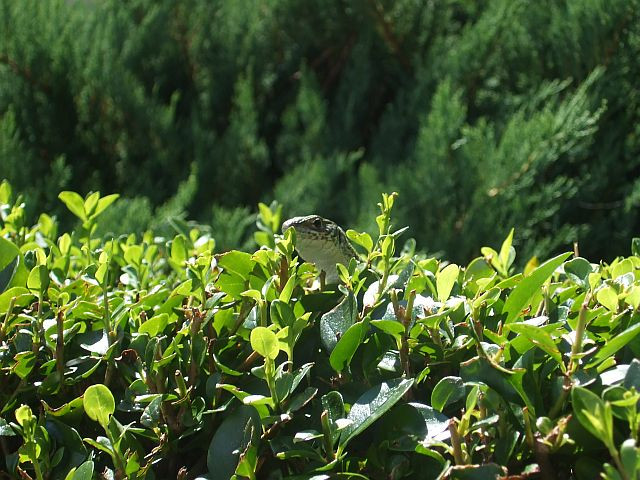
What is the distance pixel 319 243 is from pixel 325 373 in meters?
0.67

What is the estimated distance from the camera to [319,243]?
235 cm

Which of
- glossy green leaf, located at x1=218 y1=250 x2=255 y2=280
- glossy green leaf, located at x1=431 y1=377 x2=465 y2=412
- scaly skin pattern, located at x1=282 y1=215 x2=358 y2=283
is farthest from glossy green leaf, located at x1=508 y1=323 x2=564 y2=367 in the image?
A: scaly skin pattern, located at x1=282 y1=215 x2=358 y2=283

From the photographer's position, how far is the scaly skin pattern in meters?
2.33

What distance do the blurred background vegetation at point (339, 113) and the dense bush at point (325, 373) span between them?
87.9 inches

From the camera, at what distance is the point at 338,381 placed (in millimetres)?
1670

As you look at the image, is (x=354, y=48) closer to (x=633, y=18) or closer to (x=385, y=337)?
(x=633, y=18)

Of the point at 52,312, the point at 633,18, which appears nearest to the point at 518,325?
the point at 52,312

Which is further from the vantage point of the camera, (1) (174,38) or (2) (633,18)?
(1) (174,38)

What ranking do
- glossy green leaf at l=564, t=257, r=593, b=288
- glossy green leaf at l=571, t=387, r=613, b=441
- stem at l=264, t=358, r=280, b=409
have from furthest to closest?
glossy green leaf at l=564, t=257, r=593, b=288 → stem at l=264, t=358, r=280, b=409 → glossy green leaf at l=571, t=387, r=613, b=441

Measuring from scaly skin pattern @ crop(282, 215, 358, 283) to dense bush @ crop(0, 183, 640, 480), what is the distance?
0.35m

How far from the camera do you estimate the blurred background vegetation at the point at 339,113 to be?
4.20 m

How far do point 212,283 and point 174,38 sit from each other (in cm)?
372

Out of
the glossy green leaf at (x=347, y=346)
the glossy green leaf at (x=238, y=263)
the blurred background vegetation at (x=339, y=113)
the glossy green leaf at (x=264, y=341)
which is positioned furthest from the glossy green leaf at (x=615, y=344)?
the blurred background vegetation at (x=339, y=113)

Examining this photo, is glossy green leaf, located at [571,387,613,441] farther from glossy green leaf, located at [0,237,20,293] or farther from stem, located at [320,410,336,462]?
glossy green leaf, located at [0,237,20,293]
